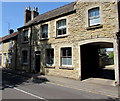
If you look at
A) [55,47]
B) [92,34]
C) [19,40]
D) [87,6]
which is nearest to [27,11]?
[19,40]

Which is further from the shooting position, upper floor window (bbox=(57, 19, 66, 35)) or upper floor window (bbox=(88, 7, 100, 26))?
upper floor window (bbox=(57, 19, 66, 35))

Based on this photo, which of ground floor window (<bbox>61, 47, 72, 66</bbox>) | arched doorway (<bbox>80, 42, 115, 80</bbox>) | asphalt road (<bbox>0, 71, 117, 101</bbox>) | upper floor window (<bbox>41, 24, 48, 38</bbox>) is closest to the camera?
asphalt road (<bbox>0, 71, 117, 101</bbox>)

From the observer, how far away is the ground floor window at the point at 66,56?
1201cm

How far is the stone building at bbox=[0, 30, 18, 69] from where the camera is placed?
19.6 metres

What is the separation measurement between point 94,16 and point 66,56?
4.64 metres

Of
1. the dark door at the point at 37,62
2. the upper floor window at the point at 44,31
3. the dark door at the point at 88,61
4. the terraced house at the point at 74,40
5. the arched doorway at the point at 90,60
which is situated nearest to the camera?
the terraced house at the point at 74,40

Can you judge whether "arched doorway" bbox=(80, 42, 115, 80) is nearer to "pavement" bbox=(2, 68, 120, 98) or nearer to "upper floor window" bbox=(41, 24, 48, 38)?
"pavement" bbox=(2, 68, 120, 98)

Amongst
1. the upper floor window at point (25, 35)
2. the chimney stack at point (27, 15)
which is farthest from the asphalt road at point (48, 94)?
the chimney stack at point (27, 15)

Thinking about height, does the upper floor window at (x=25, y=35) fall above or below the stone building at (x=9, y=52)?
above

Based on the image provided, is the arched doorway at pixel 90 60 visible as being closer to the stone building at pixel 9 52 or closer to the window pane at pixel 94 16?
the window pane at pixel 94 16

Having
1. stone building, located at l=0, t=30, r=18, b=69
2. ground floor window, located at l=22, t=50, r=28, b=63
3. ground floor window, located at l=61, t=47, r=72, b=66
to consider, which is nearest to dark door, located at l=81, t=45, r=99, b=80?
ground floor window, located at l=61, t=47, r=72, b=66

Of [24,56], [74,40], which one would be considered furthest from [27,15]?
[74,40]

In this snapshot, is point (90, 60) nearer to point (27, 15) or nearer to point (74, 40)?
point (74, 40)

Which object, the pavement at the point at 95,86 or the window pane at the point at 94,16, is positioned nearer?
the pavement at the point at 95,86
